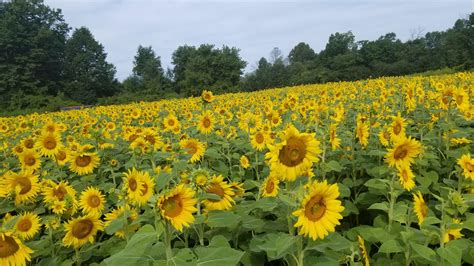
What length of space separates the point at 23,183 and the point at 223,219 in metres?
2.15

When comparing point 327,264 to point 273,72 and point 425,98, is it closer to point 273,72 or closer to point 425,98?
point 425,98

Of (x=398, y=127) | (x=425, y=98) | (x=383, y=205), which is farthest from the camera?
(x=425, y=98)

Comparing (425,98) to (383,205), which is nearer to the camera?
(383,205)

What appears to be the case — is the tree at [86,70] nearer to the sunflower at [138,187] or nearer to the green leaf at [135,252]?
the sunflower at [138,187]

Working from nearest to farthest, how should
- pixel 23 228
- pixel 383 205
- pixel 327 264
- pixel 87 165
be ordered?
pixel 327 264 → pixel 383 205 → pixel 23 228 → pixel 87 165

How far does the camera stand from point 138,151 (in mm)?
3318

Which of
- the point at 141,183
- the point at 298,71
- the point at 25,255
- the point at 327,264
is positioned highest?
the point at 298,71

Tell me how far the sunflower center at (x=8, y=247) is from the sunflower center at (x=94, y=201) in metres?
0.85

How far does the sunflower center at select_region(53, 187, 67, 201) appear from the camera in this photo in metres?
2.99

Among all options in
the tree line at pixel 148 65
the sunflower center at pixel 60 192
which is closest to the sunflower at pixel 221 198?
the sunflower center at pixel 60 192

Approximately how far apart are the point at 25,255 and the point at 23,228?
0.78 meters

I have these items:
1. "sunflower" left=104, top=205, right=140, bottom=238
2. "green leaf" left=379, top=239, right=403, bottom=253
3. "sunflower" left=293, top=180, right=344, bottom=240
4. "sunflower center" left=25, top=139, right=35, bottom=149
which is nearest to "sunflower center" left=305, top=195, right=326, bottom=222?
"sunflower" left=293, top=180, right=344, bottom=240

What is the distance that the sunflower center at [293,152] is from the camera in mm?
1893

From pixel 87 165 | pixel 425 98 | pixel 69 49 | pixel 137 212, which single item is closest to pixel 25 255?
pixel 137 212
